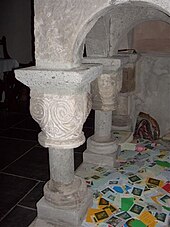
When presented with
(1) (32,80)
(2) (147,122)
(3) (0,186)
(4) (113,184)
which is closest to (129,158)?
(4) (113,184)

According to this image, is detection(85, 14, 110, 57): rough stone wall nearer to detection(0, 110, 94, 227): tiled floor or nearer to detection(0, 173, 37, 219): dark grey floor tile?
detection(0, 110, 94, 227): tiled floor

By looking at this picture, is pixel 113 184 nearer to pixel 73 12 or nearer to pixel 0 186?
pixel 0 186

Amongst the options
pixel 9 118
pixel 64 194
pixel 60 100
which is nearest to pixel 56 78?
pixel 60 100

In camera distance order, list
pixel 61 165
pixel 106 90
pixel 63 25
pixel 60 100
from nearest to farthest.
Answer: pixel 63 25 → pixel 60 100 → pixel 61 165 → pixel 106 90

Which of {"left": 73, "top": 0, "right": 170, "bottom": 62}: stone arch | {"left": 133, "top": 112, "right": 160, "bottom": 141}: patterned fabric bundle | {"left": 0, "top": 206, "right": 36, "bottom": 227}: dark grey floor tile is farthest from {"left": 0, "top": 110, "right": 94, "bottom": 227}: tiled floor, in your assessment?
{"left": 73, "top": 0, "right": 170, "bottom": 62}: stone arch

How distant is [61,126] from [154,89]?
2490 millimetres

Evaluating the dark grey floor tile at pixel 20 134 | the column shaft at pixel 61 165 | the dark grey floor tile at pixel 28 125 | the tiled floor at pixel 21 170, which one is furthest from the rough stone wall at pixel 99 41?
the dark grey floor tile at pixel 28 125

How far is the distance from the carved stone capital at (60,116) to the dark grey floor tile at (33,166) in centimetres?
128

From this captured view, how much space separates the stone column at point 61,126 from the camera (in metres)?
1.65

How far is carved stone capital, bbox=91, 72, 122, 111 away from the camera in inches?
104

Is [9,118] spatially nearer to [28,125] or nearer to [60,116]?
[28,125]

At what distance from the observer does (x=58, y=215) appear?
2010 millimetres

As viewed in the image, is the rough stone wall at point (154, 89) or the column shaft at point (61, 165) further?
the rough stone wall at point (154, 89)

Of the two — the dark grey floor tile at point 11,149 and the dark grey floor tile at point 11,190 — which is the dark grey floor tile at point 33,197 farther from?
the dark grey floor tile at point 11,149
